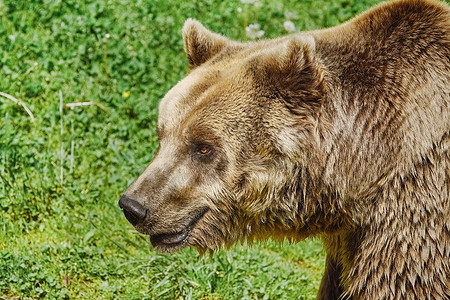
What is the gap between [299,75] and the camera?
13.5 feet

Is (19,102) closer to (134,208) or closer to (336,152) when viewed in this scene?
(134,208)

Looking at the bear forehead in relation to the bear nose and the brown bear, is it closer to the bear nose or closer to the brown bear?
the brown bear

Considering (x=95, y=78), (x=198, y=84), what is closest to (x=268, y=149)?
(x=198, y=84)

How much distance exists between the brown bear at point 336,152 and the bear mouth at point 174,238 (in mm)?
10

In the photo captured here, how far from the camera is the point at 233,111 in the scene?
13.8ft

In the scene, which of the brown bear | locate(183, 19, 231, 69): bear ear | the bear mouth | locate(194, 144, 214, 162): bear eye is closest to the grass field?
the bear mouth

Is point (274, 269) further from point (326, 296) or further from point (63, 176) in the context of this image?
point (63, 176)

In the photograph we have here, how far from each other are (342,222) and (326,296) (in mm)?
793

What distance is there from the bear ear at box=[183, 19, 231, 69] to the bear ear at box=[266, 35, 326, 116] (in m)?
0.77

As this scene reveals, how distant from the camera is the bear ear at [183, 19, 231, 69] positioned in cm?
487

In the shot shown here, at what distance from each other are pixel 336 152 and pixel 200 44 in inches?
52.8

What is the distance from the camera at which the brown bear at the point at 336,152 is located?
13.1 feet

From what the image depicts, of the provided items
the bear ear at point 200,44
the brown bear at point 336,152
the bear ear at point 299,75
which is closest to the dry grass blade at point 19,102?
the bear ear at point 200,44

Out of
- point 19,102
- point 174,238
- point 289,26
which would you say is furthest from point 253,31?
point 174,238
